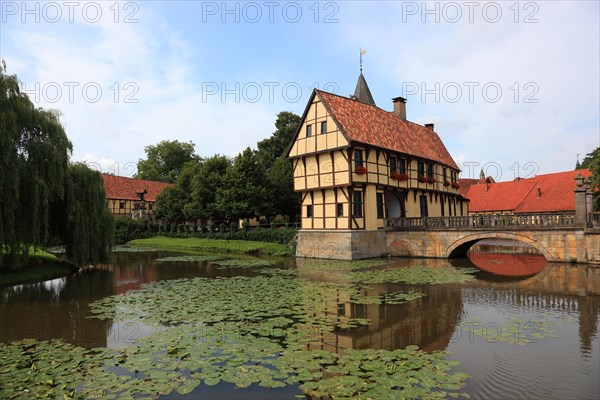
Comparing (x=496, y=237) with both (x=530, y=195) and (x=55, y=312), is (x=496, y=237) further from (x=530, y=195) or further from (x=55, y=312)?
(x=530, y=195)

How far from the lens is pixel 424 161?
29250mm

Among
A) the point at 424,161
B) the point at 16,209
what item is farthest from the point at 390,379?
the point at 424,161

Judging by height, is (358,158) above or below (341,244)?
above

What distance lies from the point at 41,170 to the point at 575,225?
24.4m

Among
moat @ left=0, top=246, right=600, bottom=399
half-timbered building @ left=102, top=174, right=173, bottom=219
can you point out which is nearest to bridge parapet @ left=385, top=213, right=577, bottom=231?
moat @ left=0, top=246, right=600, bottom=399

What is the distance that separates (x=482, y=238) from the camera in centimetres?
2181

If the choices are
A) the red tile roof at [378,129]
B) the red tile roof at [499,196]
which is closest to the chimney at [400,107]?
the red tile roof at [378,129]

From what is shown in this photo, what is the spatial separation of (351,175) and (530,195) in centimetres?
2748

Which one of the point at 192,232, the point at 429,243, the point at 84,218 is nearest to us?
the point at 84,218

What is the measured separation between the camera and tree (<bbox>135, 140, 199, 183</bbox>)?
2896 inches

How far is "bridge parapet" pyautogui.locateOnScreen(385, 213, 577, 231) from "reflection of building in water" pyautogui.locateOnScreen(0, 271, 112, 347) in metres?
17.6

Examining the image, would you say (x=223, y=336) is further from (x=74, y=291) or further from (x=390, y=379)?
(x=74, y=291)

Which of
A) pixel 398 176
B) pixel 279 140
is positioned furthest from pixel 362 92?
pixel 398 176

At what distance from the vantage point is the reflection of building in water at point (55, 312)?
8.99 m
